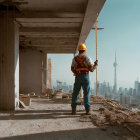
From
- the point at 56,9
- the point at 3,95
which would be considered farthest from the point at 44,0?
the point at 3,95

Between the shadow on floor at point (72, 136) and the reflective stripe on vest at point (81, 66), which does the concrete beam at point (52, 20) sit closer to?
the reflective stripe on vest at point (81, 66)

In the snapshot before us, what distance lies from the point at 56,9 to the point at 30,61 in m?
8.26

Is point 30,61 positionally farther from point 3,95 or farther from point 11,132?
point 11,132

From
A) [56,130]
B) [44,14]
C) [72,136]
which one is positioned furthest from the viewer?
[44,14]

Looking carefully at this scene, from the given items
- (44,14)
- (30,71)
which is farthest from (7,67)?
(30,71)

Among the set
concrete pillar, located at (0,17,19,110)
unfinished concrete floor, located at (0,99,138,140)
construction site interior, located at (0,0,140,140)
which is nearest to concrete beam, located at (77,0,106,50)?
construction site interior, located at (0,0,140,140)

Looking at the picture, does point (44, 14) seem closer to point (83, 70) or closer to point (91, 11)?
point (91, 11)

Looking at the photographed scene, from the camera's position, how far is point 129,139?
125 inches

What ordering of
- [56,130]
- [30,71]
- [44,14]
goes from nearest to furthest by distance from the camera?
[56,130], [44,14], [30,71]

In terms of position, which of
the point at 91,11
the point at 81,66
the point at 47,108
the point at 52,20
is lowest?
the point at 47,108

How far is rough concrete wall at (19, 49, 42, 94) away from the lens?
13.3 metres

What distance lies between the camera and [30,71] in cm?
1374

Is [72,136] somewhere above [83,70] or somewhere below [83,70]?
below

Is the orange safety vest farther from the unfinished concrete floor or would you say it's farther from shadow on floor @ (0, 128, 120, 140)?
shadow on floor @ (0, 128, 120, 140)
